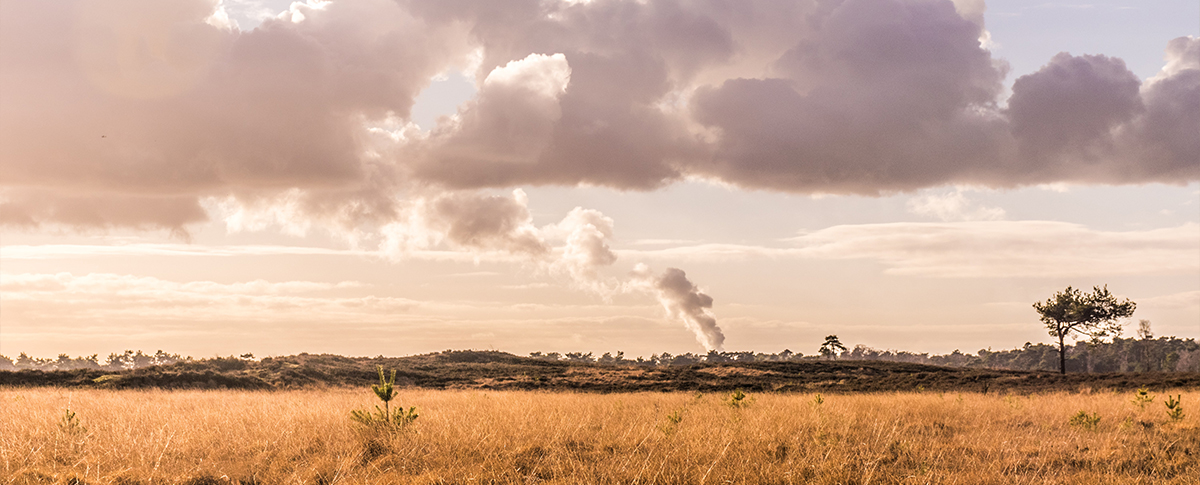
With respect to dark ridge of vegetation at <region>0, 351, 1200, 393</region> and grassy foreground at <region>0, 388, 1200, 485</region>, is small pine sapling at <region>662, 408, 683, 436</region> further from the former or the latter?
dark ridge of vegetation at <region>0, 351, 1200, 393</region>

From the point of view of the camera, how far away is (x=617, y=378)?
157ft

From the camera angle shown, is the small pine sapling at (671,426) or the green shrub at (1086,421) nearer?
the small pine sapling at (671,426)

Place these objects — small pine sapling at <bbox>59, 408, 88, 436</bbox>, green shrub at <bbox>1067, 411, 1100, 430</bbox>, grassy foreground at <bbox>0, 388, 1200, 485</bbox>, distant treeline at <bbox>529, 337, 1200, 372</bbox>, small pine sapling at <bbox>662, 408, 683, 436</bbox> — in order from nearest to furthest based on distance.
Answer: grassy foreground at <bbox>0, 388, 1200, 485</bbox>
small pine sapling at <bbox>662, 408, 683, 436</bbox>
small pine sapling at <bbox>59, 408, 88, 436</bbox>
green shrub at <bbox>1067, 411, 1100, 430</bbox>
distant treeline at <bbox>529, 337, 1200, 372</bbox>

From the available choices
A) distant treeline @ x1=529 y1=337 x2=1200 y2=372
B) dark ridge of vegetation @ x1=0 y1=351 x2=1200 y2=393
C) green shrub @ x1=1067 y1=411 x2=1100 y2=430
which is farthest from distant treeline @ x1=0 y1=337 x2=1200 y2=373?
green shrub @ x1=1067 y1=411 x2=1100 y2=430

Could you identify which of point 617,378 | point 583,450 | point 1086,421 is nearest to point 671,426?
point 583,450

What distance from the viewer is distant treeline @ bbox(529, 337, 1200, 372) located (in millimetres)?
105375

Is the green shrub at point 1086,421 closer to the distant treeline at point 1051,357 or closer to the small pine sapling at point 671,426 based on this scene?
the small pine sapling at point 671,426

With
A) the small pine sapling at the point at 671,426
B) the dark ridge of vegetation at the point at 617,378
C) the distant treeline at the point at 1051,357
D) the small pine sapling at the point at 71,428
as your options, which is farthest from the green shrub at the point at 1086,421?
the distant treeline at the point at 1051,357

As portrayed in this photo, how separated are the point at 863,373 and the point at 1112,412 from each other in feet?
117

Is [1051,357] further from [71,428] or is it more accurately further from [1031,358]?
[71,428]

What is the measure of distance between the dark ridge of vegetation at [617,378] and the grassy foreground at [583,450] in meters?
21.3

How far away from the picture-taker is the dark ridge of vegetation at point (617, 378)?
3541cm

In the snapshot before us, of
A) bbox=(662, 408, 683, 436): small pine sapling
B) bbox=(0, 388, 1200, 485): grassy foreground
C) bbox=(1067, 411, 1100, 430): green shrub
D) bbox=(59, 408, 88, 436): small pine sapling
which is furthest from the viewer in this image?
bbox=(1067, 411, 1100, 430): green shrub

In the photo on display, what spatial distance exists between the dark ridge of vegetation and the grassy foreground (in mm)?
21320
